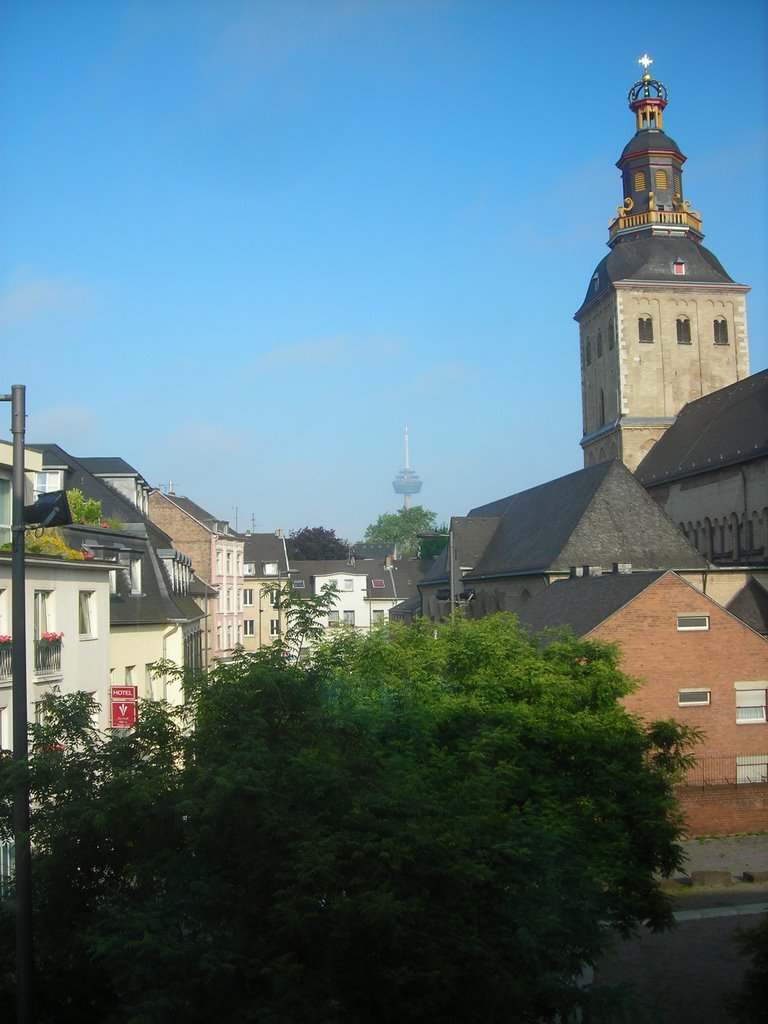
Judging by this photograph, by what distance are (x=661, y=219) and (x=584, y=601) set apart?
48.0 meters

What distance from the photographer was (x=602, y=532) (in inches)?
1842

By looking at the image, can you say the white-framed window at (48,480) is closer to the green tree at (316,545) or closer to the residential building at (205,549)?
the residential building at (205,549)

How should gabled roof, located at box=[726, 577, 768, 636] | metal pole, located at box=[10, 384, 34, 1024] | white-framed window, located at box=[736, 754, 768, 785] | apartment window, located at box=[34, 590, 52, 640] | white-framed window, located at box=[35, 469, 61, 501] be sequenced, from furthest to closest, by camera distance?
1. gabled roof, located at box=[726, 577, 768, 636]
2. white-framed window, located at box=[35, 469, 61, 501]
3. white-framed window, located at box=[736, 754, 768, 785]
4. apartment window, located at box=[34, 590, 52, 640]
5. metal pole, located at box=[10, 384, 34, 1024]

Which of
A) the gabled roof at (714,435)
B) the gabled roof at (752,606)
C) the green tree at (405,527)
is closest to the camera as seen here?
the gabled roof at (752,606)

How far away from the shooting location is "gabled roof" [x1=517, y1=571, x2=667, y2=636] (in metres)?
30.2

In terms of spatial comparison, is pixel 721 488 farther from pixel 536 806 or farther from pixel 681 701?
pixel 536 806

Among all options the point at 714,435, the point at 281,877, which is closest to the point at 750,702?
the point at 281,877

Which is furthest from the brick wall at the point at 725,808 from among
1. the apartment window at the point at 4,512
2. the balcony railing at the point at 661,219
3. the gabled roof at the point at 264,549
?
the gabled roof at the point at 264,549

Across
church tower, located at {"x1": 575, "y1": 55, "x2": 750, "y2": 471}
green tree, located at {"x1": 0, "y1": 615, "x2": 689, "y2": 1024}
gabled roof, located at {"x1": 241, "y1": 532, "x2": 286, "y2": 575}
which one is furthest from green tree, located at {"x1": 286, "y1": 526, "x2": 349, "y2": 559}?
green tree, located at {"x1": 0, "y1": 615, "x2": 689, "y2": 1024}

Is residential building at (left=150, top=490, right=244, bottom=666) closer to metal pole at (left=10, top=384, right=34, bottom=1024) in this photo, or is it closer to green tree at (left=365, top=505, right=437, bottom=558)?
metal pole at (left=10, top=384, right=34, bottom=1024)

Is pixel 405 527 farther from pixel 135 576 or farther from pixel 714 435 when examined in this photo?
pixel 135 576

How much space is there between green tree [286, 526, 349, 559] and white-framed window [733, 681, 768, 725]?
90.4 m

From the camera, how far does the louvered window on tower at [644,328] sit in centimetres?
7188

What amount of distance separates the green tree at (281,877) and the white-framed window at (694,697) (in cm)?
1947
